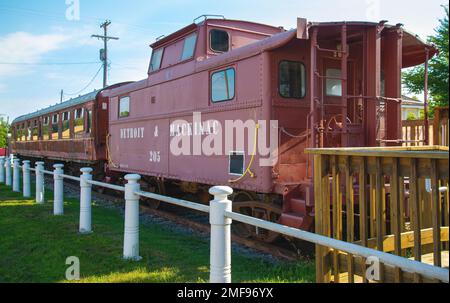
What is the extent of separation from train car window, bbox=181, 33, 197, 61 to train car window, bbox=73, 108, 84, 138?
733 cm

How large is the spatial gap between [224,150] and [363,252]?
15.5 ft

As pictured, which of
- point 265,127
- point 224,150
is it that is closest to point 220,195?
point 265,127

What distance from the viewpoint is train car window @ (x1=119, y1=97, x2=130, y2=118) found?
1108cm

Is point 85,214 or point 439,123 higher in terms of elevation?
point 439,123

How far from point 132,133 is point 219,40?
354cm

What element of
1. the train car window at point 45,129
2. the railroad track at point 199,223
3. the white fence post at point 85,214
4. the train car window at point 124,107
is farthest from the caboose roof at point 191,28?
the train car window at point 45,129

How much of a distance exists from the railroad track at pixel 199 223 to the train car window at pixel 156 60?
10.1 ft

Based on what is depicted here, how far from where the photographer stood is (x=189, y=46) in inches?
336

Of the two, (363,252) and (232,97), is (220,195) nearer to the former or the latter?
(363,252)

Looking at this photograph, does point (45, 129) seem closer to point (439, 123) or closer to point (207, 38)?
point (207, 38)

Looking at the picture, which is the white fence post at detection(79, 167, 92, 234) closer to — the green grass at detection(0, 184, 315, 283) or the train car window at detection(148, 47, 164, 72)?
the green grass at detection(0, 184, 315, 283)

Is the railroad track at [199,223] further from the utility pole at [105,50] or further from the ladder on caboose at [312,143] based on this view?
the utility pole at [105,50]

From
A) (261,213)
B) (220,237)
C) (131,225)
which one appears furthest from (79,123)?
(220,237)

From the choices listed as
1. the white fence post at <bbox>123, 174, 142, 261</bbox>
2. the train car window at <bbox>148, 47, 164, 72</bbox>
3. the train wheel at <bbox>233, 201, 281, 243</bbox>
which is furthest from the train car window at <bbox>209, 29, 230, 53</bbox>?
the white fence post at <bbox>123, 174, 142, 261</bbox>
